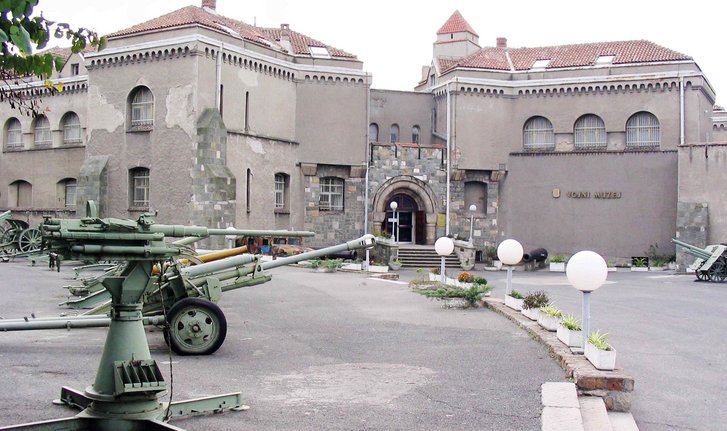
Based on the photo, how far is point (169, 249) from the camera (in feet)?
22.0

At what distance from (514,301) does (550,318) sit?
10.2 ft

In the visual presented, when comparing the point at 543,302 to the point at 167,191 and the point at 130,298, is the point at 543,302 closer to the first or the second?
the point at 130,298

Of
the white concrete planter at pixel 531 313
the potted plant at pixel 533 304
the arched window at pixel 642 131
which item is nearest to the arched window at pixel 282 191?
the arched window at pixel 642 131

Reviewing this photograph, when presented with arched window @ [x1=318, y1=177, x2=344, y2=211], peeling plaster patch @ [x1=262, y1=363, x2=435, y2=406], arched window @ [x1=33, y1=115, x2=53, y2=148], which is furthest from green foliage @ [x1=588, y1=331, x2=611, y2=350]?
arched window @ [x1=33, y1=115, x2=53, y2=148]

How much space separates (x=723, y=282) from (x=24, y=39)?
27.8 metres

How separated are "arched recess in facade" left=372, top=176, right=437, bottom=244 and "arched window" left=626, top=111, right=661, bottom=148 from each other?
369 inches

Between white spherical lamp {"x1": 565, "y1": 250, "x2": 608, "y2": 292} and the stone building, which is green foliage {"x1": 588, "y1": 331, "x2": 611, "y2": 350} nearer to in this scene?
white spherical lamp {"x1": 565, "y1": 250, "x2": 608, "y2": 292}

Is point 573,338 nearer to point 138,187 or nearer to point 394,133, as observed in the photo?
point 138,187

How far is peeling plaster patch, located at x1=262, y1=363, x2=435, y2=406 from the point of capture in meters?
8.19

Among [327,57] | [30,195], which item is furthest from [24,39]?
[30,195]

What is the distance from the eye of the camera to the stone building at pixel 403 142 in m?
31.4

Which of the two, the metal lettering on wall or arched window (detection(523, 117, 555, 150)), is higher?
arched window (detection(523, 117, 555, 150))

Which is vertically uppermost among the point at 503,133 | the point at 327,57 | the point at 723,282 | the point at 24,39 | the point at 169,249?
the point at 327,57

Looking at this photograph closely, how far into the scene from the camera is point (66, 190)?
125 feet
